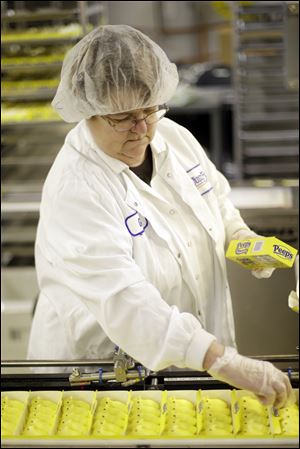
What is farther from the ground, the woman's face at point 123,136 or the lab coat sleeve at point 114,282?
the woman's face at point 123,136

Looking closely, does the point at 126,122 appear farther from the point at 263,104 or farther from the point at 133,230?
the point at 263,104

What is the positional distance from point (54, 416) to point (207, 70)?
5590 mm

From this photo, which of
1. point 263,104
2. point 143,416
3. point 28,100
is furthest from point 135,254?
point 263,104

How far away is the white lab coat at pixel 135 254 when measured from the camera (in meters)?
1.99

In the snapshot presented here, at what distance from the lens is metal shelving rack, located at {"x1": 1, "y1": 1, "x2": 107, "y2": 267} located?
13.0 ft

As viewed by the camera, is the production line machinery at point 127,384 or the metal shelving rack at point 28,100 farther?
the metal shelving rack at point 28,100

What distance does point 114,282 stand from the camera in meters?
2.01

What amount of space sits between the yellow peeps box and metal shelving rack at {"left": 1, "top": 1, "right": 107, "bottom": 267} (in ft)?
5.47

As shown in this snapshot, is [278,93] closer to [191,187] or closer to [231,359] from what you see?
[191,187]

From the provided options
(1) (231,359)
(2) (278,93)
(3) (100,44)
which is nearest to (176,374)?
(1) (231,359)

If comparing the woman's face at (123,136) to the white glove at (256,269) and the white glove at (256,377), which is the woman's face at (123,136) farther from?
the white glove at (256,377)

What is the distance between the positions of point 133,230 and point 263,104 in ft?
12.9

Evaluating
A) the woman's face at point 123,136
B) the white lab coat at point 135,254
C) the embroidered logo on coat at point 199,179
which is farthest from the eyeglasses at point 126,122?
the embroidered logo on coat at point 199,179

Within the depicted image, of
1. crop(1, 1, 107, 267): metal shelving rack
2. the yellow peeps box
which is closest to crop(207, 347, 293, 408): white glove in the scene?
the yellow peeps box
